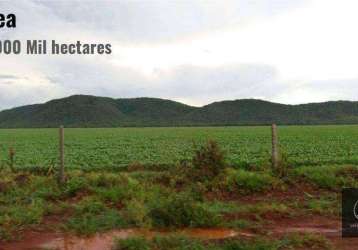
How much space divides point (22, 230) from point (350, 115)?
206287 millimetres

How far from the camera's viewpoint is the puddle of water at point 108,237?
6727mm

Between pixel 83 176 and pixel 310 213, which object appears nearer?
pixel 310 213

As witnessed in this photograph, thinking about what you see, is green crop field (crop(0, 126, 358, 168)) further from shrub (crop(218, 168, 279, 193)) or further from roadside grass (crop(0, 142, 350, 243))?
shrub (crop(218, 168, 279, 193))

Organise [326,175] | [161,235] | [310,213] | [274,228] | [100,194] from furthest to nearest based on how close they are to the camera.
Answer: [326,175]
[100,194]
[310,213]
[274,228]
[161,235]

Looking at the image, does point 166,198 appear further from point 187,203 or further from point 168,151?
point 168,151

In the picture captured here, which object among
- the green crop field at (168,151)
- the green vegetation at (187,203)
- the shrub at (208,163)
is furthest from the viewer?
the green crop field at (168,151)

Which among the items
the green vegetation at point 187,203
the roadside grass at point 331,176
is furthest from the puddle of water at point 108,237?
the roadside grass at point 331,176

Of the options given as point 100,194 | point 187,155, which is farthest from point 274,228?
point 187,155

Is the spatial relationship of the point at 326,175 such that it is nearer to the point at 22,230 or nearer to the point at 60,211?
the point at 60,211

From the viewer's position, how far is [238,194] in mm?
10781

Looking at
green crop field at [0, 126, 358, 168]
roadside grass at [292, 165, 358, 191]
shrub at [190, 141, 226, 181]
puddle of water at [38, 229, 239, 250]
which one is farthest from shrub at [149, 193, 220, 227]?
roadside grass at [292, 165, 358, 191]

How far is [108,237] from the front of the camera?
7156 millimetres

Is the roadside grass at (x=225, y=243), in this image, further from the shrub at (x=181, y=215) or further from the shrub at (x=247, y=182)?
the shrub at (x=247, y=182)

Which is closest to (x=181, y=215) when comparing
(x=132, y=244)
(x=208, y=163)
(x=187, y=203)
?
(x=187, y=203)
